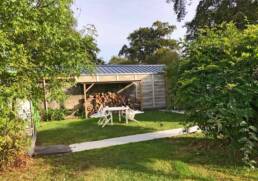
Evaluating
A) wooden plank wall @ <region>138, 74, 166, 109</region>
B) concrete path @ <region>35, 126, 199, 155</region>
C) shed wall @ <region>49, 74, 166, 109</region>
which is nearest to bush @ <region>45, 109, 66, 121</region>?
shed wall @ <region>49, 74, 166, 109</region>

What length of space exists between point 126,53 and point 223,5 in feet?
90.8

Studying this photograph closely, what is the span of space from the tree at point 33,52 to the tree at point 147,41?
33.2m

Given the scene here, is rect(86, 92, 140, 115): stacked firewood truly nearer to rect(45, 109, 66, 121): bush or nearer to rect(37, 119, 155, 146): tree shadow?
rect(45, 109, 66, 121): bush

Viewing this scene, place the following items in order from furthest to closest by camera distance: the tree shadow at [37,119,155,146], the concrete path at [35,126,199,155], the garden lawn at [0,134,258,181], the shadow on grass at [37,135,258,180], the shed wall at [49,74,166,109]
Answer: the shed wall at [49,74,166,109] < the tree shadow at [37,119,155,146] < the concrete path at [35,126,199,155] < the shadow on grass at [37,135,258,180] < the garden lawn at [0,134,258,181]

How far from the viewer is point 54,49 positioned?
250 inches

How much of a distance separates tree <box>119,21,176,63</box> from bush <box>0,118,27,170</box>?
1338 inches

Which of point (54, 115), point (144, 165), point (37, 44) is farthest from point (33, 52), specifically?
point (54, 115)

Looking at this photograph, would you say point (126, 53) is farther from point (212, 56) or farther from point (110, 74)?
point (212, 56)

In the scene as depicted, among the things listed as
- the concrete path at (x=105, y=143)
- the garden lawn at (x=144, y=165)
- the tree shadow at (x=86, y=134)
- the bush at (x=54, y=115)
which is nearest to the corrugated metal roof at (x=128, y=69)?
the bush at (x=54, y=115)

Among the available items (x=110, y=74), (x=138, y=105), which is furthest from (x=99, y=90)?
(x=138, y=105)

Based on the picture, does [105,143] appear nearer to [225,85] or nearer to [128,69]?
[225,85]

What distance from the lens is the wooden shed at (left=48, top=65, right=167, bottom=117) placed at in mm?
17969

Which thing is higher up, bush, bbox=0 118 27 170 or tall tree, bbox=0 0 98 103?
tall tree, bbox=0 0 98 103

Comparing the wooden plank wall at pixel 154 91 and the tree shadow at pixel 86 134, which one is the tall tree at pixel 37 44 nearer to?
the tree shadow at pixel 86 134
